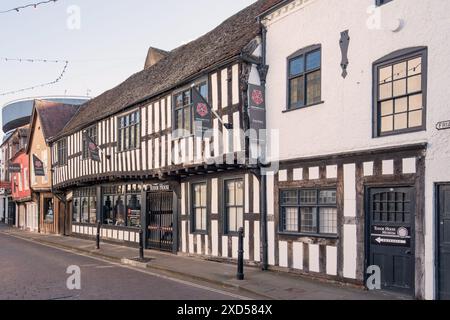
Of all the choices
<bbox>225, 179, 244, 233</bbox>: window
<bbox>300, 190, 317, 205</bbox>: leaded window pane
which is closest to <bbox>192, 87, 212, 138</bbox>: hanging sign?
<bbox>225, 179, 244, 233</bbox>: window

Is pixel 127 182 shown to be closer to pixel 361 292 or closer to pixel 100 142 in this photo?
pixel 100 142

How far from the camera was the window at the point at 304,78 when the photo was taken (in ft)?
34.5

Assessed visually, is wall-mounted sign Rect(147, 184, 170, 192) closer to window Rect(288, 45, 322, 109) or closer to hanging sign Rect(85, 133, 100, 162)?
hanging sign Rect(85, 133, 100, 162)

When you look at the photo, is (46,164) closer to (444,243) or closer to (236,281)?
(236,281)

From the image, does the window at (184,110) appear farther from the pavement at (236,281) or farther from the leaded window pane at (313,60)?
the pavement at (236,281)

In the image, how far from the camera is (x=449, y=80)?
25.4 ft

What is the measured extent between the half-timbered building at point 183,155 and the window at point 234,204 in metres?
0.03

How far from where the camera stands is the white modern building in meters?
7.96

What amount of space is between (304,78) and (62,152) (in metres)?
19.5

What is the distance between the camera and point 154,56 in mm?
22453

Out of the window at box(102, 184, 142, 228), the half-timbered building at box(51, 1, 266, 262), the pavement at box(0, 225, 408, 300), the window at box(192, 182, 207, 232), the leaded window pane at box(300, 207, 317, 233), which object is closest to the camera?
the pavement at box(0, 225, 408, 300)

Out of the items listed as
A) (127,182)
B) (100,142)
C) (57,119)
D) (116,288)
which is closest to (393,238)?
(116,288)

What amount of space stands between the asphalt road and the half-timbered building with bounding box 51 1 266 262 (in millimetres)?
2698

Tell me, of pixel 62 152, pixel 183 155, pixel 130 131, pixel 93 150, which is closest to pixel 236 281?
pixel 183 155
